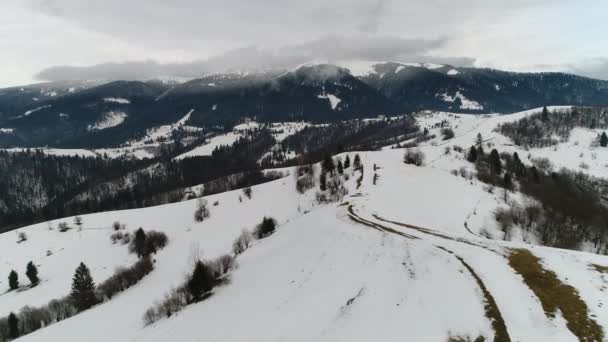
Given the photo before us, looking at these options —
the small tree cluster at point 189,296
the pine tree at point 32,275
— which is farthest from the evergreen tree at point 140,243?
the small tree cluster at point 189,296

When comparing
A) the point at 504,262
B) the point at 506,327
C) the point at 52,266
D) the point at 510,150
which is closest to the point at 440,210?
the point at 504,262

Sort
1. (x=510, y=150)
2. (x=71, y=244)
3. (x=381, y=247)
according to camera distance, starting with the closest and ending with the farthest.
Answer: (x=381, y=247) < (x=71, y=244) < (x=510, y=150)

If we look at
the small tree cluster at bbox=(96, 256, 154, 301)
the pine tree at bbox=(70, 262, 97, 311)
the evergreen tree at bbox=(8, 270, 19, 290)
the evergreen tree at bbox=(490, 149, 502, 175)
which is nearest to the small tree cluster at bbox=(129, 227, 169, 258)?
the small tree cluster at bbox=(96, 256, 154, 301)

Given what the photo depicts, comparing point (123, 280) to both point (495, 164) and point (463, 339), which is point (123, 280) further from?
point (495, 164)

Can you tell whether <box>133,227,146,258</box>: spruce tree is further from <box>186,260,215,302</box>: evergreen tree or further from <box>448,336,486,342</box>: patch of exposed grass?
<box>448,336,486,342</box>: patch of exposed grass

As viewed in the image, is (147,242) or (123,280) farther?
(147,242)

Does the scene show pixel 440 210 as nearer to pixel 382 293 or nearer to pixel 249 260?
pixel 249 260

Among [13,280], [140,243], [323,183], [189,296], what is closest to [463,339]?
[189,296]

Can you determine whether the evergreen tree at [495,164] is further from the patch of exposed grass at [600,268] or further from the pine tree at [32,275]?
the pine tree at [32,275]
